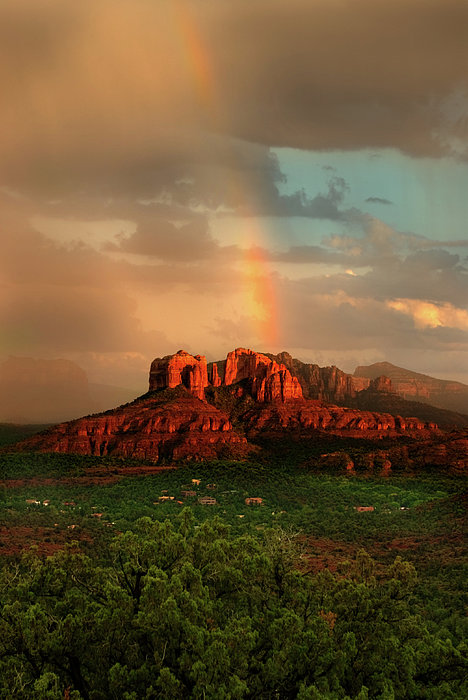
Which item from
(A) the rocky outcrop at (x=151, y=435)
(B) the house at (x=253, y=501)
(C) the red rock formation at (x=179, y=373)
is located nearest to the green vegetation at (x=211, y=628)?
(B) the house at (x=253, y=501)

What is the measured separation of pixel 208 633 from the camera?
22266mm

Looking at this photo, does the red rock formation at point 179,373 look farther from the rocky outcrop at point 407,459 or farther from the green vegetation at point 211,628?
the green vegetation at point 211,628

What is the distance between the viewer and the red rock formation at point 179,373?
185 metres

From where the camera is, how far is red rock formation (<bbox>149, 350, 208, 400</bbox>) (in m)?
185

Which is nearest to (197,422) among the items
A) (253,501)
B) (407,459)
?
(407,459)

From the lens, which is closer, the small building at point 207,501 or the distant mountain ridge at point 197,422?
the small building at point 207,501

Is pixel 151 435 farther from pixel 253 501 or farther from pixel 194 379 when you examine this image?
pixel 253 501

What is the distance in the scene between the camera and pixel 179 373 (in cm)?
18625

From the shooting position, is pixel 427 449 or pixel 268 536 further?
pixel 427 449

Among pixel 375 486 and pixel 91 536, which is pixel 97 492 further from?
pixel 375 486

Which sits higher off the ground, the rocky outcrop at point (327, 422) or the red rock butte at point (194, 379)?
the red rock butte at point (194, 379)

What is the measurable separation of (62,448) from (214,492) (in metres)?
50.2

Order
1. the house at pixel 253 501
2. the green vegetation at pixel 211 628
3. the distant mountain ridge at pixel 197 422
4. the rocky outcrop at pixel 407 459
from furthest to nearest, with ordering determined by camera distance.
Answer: the distant mountain ridge at pixel 197 422
the rocky outcrop at pixel 407 459
the house at pixel 253 501
the green vegetation at pixel 211 628

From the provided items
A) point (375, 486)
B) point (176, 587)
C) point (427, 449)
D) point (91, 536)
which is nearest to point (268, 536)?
point (176, 587)
